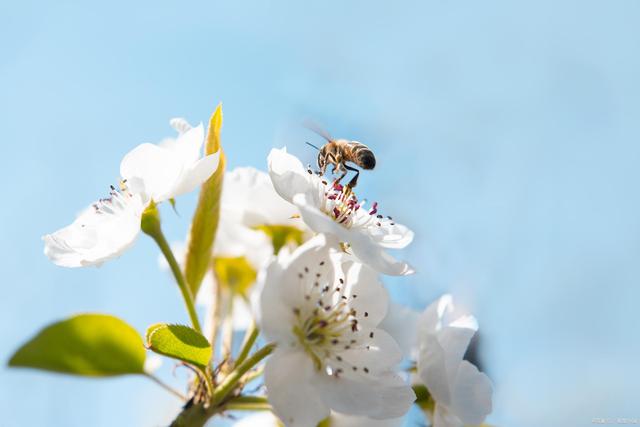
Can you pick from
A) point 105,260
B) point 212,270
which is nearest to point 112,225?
point 105,260

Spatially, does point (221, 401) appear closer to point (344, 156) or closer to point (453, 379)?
point (453, 379)

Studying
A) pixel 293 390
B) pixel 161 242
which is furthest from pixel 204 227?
pixel 293 390

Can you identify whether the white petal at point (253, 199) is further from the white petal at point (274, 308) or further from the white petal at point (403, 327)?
the white petal at point (274, 308)

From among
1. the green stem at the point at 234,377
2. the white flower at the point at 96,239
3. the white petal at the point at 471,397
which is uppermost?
the white flower at the point at 96,239

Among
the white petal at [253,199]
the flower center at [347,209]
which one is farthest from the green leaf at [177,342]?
the white petal at [253,199]

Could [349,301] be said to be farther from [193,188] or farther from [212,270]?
[212,270]
